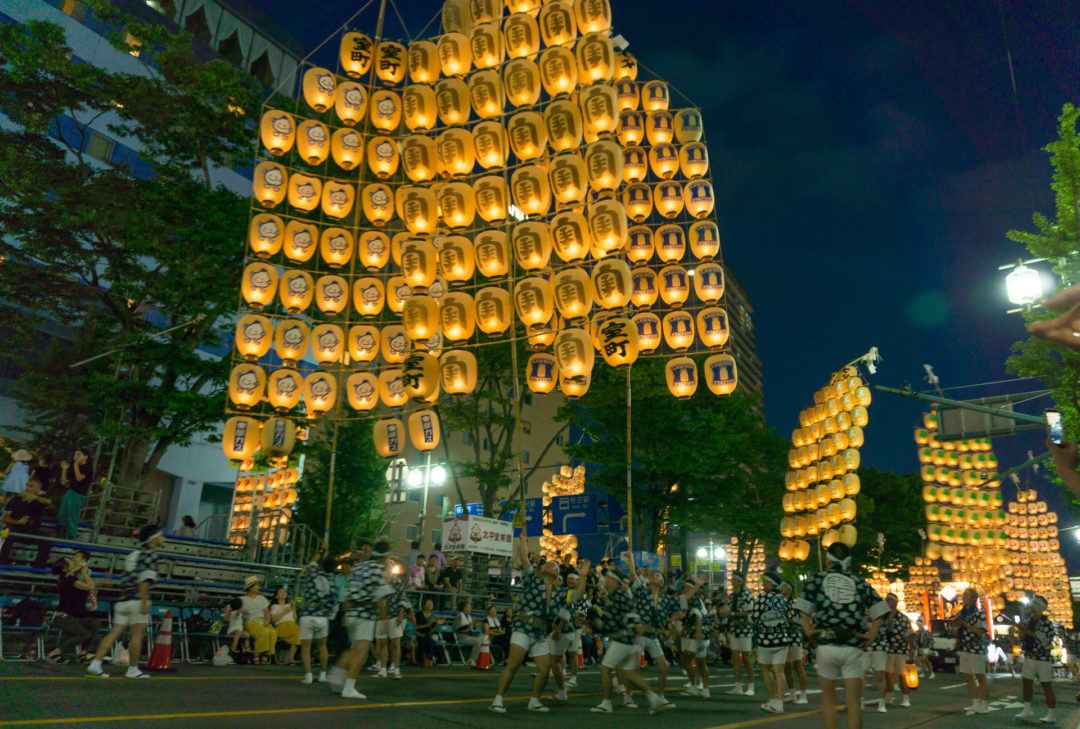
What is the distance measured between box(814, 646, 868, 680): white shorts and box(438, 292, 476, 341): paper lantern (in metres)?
14.8

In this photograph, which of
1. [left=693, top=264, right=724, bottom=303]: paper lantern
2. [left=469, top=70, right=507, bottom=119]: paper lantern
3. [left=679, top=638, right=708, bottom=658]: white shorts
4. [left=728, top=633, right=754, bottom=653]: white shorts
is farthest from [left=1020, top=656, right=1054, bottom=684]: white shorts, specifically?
[left=469, top=70, right=507, bottom=119]: paper lantern

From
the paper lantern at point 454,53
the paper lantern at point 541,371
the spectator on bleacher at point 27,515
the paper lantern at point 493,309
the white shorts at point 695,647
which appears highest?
the paper lantern at point 454,53

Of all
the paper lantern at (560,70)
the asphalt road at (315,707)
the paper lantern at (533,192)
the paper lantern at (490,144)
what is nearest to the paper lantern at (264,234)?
the paper lantern at (490,144)

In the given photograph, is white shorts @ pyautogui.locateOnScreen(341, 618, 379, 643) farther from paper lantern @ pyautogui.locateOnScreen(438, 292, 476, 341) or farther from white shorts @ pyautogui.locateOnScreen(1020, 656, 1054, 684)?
paper lantern @ pyautogui.locateOnScreen(438, 292, 476, 341)

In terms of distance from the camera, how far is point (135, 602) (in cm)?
1007

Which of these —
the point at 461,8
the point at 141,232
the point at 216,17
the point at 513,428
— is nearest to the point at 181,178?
the point at 141,232

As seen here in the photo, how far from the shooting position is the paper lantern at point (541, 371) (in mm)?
21109

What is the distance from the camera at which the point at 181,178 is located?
20781 millimetres

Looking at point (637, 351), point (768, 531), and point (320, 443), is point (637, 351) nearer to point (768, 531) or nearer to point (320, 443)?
point (320, 443)

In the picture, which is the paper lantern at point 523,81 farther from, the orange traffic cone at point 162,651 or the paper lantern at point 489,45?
the orange traffic cone at point 162,651

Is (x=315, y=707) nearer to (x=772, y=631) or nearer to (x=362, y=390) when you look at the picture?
(x=772, y=631)

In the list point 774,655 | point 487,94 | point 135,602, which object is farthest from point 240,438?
point 774,655

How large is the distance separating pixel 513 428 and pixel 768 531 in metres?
17.0

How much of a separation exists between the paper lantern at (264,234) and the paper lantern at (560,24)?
1032 centimetres
